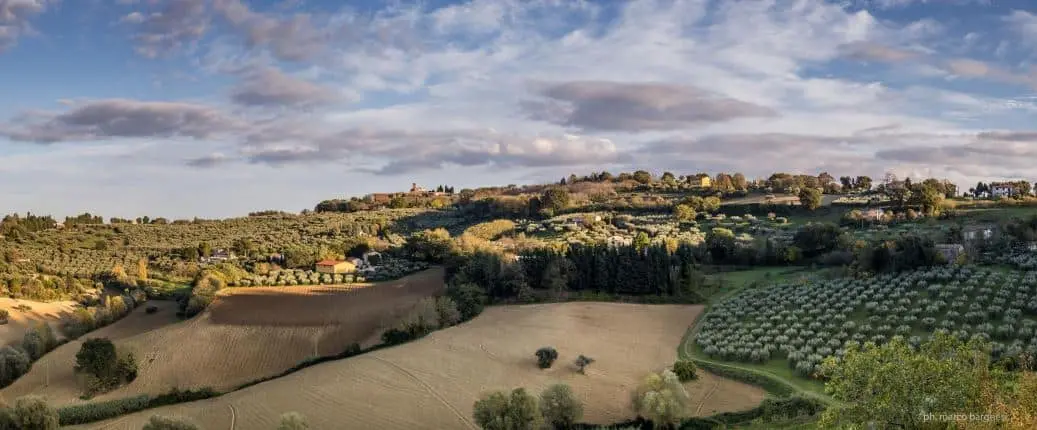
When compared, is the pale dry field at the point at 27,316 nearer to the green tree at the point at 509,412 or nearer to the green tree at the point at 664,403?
the green tree at the point at 509,412

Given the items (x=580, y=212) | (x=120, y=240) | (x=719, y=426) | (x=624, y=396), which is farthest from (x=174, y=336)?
(x=580, y=212)

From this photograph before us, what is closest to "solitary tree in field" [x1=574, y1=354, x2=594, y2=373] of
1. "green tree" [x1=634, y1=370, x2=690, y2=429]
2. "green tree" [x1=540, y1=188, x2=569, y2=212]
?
"green tree" [x1=634, y1=370, x2=690, y2=429]

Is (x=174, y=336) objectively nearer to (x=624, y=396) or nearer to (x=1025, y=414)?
(x=624, y=396)

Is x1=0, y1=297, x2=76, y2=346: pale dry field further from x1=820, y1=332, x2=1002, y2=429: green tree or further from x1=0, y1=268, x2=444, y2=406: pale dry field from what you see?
x1=820, y1=332, x2=1002, y2=429: green tree

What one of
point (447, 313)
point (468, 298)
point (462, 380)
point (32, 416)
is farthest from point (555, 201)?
point (32, 416)

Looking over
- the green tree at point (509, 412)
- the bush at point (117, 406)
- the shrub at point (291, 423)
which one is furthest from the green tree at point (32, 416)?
the green tree at point (509, 412)

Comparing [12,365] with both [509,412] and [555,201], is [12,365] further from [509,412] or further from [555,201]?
[555,201]
